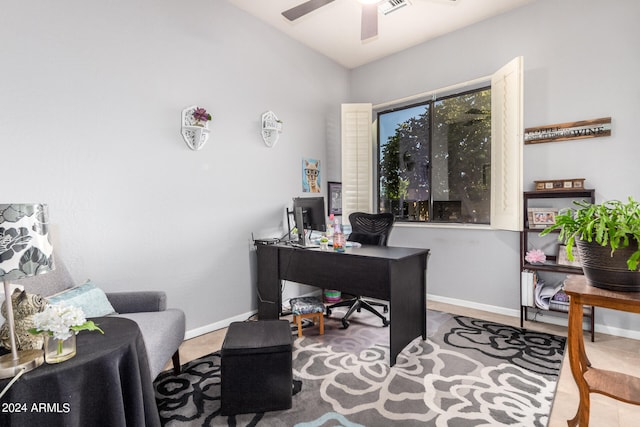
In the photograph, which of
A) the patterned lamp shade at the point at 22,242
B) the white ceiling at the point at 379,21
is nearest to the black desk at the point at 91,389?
the patterned lamp shade at the point at 22,242

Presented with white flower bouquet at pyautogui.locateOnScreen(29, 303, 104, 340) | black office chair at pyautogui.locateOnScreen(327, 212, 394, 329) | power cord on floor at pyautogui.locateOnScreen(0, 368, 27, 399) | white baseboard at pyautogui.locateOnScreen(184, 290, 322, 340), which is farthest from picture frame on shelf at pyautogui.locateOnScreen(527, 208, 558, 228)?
power cord on floor at pyautogui.locateOnScreen(0, 368, 27, 399)

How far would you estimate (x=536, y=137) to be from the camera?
122 inches

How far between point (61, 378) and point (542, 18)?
4.32 m

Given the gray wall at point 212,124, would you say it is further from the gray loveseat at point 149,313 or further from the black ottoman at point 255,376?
the black ottoman at point 255,376

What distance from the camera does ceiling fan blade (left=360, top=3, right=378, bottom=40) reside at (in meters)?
2.42

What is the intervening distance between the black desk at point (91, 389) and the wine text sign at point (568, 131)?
3.56 metres

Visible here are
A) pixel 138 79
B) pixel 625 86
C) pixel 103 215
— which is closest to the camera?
pixel 103 215

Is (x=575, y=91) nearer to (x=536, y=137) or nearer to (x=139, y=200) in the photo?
(x=536, y=137)

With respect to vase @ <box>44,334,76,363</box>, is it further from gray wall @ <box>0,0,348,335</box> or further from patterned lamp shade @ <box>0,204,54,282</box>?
gray wall @ <box>0,0,348,335</box>

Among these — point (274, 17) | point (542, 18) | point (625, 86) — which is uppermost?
point (274, 17)

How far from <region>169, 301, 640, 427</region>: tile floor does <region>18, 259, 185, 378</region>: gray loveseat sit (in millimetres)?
530


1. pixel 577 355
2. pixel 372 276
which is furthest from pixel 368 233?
pixel 577 355

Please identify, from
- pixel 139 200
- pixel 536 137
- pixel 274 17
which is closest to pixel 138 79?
pixel 139 200

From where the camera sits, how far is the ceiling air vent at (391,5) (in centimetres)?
308
